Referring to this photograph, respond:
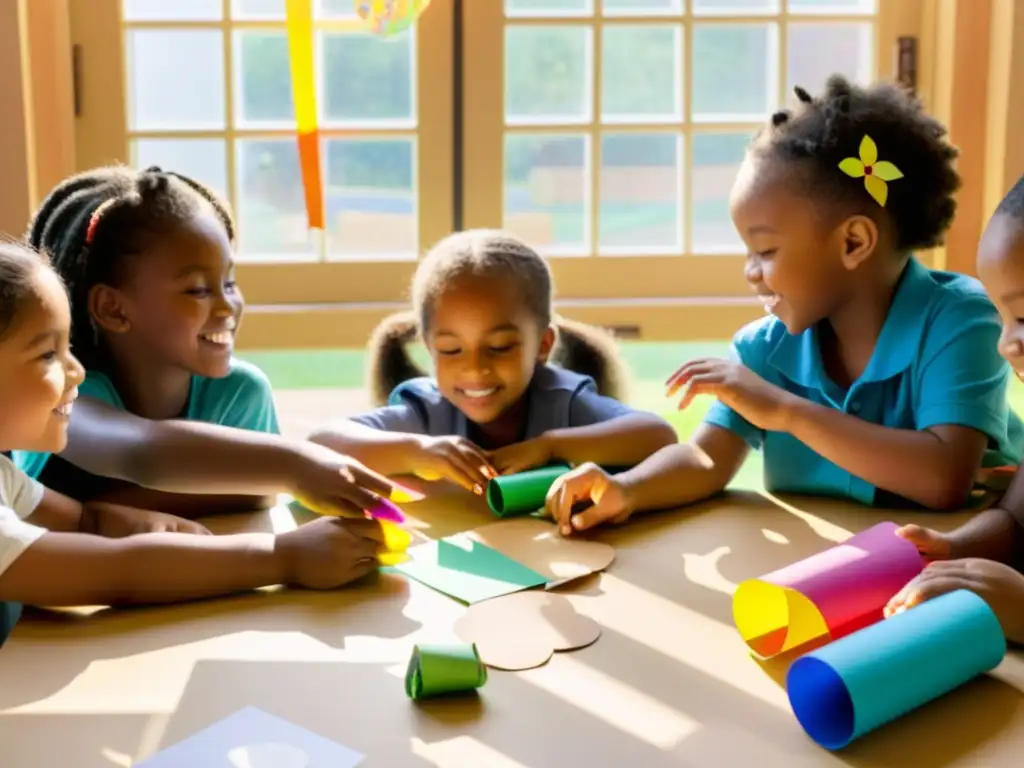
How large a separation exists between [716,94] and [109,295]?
1617 mm

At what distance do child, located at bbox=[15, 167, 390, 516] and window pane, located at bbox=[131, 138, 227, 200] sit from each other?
38.5 inches

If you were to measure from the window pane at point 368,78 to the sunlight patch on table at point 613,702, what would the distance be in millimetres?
1775

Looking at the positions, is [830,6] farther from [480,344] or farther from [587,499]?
[587,499]

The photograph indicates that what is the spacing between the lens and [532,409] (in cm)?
155

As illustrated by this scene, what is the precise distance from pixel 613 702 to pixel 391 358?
3.18 feet

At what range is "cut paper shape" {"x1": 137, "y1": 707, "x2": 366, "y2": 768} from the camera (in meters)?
0.72

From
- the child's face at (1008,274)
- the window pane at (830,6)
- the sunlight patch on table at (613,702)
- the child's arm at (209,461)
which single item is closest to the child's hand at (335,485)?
the child's arm at (209,461)

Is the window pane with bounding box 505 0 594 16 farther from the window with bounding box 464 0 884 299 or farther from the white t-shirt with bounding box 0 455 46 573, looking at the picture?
the white t-shirt with bounding box 0 455 46 573

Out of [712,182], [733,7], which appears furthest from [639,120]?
[733,7]

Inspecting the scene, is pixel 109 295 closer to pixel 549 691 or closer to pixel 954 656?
pixel 549 691

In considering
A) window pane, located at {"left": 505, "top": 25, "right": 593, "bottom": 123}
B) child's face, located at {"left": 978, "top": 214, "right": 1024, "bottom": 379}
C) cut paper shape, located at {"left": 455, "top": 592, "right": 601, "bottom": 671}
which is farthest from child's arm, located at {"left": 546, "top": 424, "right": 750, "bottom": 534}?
window pane, located at {"left": 505, "top": 25, "right": 593, "bottom": 123}

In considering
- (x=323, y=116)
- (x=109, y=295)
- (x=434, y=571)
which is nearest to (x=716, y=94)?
(x=323, y=116)

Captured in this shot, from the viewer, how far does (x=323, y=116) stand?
8.24 ft

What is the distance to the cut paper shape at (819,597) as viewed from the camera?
916 mm
